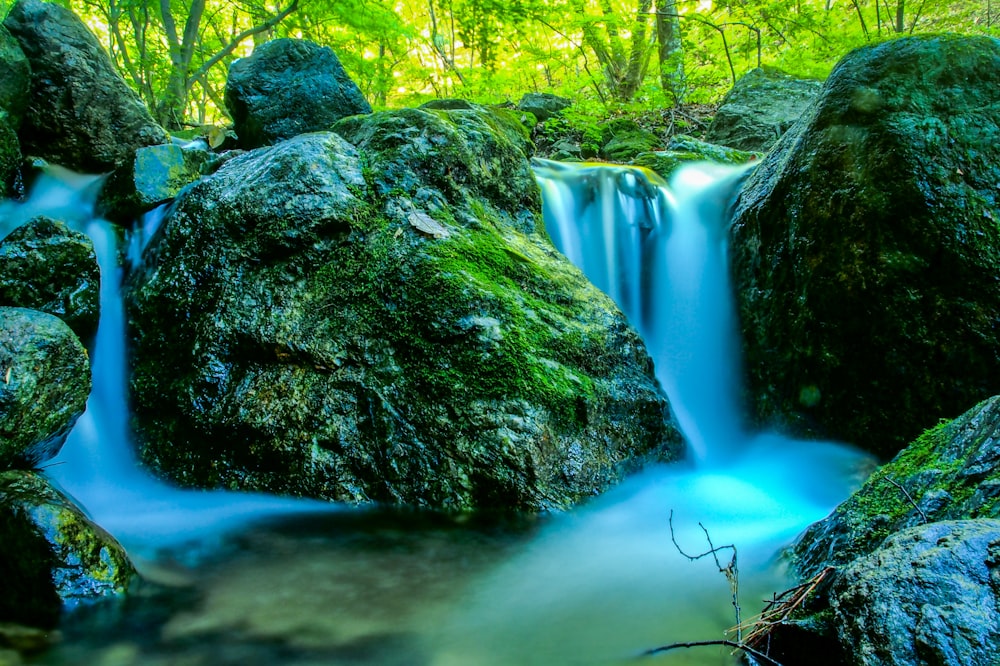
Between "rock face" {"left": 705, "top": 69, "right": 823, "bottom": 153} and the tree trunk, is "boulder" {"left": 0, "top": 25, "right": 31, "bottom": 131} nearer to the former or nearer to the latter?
"rock face" {"left": 705, "top": 69, "right": 823, "bottom": 153}

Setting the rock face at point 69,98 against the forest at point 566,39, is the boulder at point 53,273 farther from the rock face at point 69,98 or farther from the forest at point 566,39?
the forest at point 566,39

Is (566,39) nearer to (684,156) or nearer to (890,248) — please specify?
(684,156)

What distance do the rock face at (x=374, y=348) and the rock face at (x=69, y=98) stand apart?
9.26 ft

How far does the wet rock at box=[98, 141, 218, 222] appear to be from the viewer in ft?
16.3

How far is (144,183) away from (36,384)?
2.39 m

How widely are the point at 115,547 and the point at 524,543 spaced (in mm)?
1880

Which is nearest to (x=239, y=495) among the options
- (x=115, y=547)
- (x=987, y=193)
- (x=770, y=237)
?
(x=115, y=547)

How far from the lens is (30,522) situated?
2.51m

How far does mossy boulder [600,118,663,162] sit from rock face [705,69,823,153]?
0.97 metres

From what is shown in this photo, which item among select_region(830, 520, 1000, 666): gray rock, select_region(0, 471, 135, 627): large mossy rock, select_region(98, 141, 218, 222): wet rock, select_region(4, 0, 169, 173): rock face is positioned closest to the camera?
select_region(830, 520, 1000, 666): gray rock

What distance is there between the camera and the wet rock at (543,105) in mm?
11016

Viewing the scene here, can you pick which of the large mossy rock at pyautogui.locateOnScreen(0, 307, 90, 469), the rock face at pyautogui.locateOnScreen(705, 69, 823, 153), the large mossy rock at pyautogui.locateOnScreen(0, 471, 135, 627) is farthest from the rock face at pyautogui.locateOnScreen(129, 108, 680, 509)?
the rock face at pyautogui.locateOnScreen(705, 69, 823, 153)

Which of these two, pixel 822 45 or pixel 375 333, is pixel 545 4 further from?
pixel 375 333

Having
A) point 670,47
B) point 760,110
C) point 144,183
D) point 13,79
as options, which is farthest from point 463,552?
point 670,47
